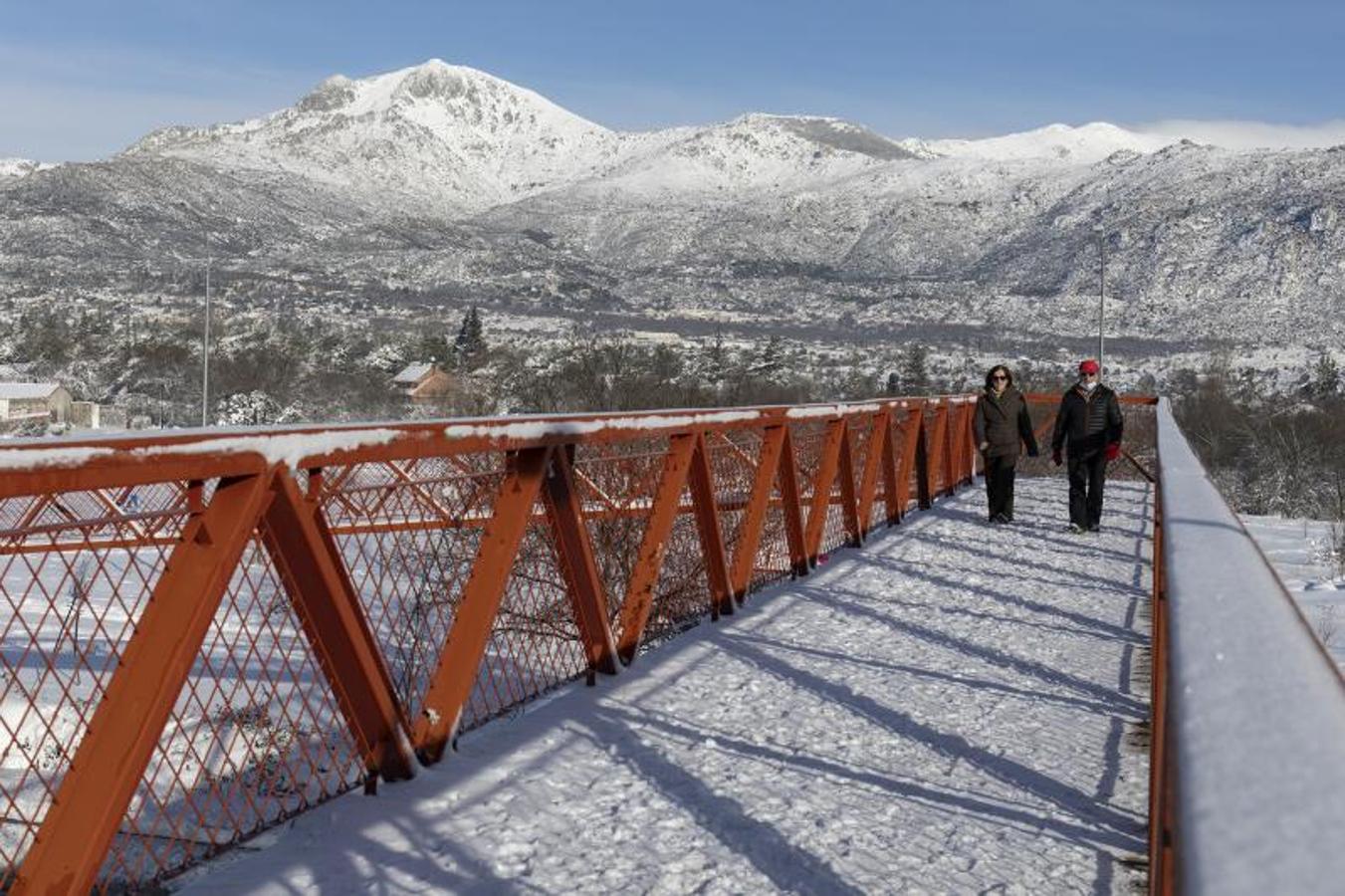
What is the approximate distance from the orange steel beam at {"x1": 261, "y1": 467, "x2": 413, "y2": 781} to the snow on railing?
2.31 metres

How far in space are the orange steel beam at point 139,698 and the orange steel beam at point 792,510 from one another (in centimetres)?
487

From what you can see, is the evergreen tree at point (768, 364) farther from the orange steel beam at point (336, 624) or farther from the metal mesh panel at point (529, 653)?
the orange steel beam at point (336, 624)

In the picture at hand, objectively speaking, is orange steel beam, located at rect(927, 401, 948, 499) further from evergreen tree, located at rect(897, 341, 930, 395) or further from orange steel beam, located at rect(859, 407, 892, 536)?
evergreen tree, located at rect(897, 341, 930, 395)

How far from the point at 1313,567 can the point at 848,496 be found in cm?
503

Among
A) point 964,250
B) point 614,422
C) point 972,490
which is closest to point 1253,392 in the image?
point 972,490

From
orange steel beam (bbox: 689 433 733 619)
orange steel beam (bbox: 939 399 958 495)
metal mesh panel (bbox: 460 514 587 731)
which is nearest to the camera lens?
metal mesh panel (bbox: 460 514 587 731)

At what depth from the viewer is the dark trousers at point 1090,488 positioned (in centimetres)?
1085

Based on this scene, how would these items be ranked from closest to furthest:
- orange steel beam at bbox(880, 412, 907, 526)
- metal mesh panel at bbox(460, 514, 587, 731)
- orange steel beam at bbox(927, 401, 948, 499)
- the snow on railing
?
the snow on railing → metal mesh panel at bbox(460, 514, 587, 731) → orange steel beam at bbox(880, 412, 907, 526) → orange steel beam at bbox(927, 401, 948, 499)

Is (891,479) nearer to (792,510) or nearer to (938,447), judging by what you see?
(938,447)

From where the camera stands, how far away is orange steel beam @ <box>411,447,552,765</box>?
4.07m

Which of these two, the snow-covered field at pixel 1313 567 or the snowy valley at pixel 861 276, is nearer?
the snow-covered field at pixel 1313 567

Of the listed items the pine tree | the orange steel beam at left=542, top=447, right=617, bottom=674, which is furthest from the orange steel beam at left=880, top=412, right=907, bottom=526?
the pine tree

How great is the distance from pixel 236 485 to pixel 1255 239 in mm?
160385

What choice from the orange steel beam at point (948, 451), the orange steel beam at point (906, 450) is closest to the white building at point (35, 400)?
the orange steel beam at point (948, 451)
